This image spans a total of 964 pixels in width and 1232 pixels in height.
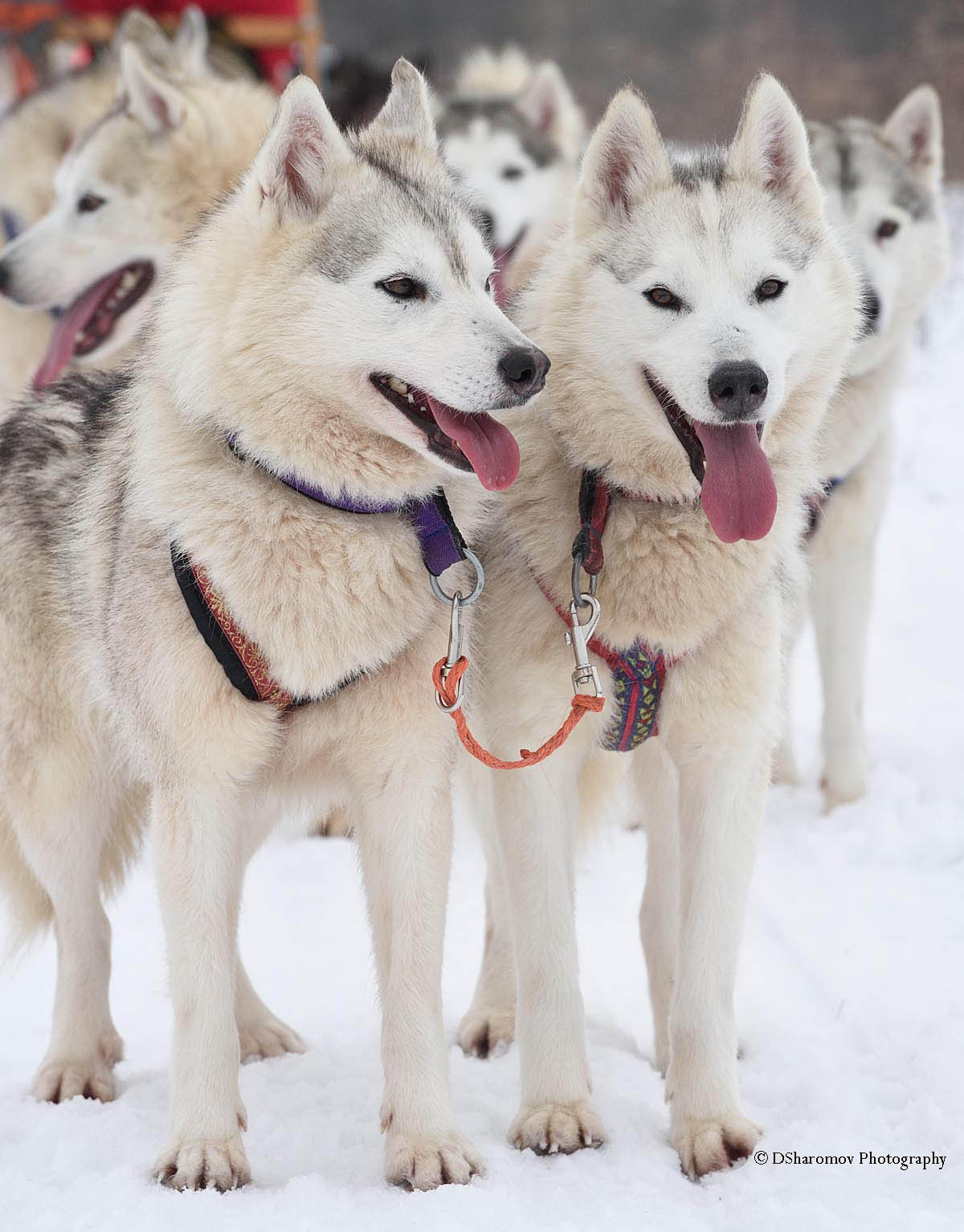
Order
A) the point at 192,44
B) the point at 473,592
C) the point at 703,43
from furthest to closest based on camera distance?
1. the point at 703,43
2. the point at 192,44
3. the point at 473,592

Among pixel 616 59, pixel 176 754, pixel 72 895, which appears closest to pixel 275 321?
pixel 176 754

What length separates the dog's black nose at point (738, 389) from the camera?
2.48 m

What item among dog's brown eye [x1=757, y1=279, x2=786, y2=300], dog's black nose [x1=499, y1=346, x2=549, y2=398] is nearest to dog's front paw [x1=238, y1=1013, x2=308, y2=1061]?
dog's black nose [x1=499, y1=346, x2=549, y2=398]

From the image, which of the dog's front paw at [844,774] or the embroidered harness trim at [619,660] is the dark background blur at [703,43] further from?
the embroidered harness trim at [619,660]

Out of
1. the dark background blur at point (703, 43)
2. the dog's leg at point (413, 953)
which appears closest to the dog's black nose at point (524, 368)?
the dog's leg at point (413, 953)

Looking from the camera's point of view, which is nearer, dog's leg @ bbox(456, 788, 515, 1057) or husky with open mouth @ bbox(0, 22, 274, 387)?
dog's leg @ bbox(456, 788, 515, 1057)

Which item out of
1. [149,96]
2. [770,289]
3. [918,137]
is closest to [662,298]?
[770,289]

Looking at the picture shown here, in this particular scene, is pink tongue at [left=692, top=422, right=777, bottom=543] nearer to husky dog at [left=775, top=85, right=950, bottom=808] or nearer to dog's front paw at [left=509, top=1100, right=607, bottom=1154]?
dog's front paw at [left=509, top=1100, right=607, bottom=1154]

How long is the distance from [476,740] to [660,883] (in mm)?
739

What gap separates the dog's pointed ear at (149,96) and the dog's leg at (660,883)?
10.6ft

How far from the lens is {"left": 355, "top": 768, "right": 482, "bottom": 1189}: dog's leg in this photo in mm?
2547

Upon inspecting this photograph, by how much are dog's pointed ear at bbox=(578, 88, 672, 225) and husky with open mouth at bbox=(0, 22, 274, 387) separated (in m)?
2.46

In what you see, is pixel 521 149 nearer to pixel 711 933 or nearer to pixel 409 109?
pixel 409 109

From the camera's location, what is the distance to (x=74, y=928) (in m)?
3.02
